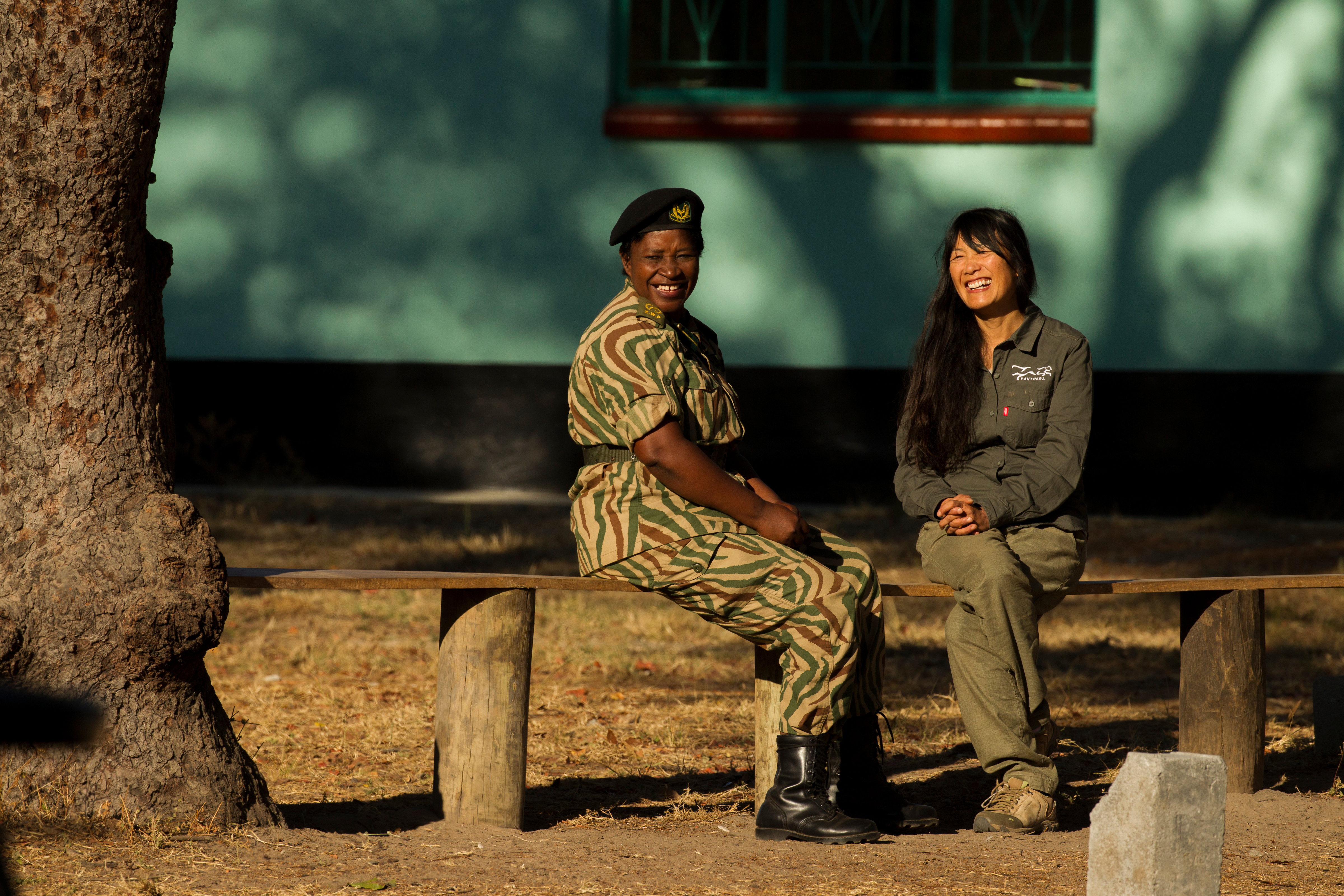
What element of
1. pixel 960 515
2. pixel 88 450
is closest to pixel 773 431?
pixel 960 515

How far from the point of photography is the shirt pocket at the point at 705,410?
13.6ft

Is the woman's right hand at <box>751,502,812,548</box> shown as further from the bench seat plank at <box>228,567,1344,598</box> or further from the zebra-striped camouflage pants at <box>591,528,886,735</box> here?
the bench seat plank at <box>228,567,1344,598</box>

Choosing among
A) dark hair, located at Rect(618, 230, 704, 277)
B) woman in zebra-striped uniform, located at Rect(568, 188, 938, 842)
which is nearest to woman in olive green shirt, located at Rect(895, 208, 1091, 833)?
woman in zebra-striped uniform, located at Rect(568, 188, 938, 842)

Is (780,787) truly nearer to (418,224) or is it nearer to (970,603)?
(970,603)

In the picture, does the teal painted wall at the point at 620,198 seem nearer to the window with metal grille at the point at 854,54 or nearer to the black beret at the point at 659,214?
the window with metal grille at the point at 854,54

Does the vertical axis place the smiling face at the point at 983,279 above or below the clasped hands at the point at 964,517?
above

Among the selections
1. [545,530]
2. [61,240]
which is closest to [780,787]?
[61,240]

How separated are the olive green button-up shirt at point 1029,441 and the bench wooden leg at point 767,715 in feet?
2.01

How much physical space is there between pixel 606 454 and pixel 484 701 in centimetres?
77

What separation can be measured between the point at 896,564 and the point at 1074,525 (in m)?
3.95

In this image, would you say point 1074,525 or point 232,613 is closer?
point 1074,525

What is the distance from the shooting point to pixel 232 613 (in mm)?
7523

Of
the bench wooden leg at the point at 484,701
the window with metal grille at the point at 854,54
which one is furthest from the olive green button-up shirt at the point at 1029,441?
the window with metal grille at the point at 854,54

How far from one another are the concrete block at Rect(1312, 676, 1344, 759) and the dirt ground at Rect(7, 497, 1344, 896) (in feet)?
0.18
